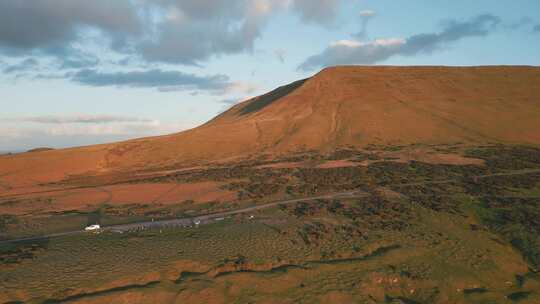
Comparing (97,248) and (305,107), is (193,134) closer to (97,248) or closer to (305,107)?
(305,107)

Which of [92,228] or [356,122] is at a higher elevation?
[356,122]

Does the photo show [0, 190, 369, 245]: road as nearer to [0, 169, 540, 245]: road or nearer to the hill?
[0, 169, 540, 245]: road

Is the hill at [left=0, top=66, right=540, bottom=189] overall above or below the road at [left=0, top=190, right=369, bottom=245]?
above

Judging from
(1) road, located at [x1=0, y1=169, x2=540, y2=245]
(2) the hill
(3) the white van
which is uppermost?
(2) the hill

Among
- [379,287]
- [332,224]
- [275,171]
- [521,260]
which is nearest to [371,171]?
[275,171]

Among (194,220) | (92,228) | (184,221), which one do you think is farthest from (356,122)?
(92,228)

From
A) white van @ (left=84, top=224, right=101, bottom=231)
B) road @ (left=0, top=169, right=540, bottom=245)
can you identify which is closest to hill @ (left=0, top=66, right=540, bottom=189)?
road @ (left=0, top=169, right=540, bottom=245)

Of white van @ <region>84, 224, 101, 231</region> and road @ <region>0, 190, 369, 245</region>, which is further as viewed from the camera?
white van @ <region>84, 224, 101, 231</region>

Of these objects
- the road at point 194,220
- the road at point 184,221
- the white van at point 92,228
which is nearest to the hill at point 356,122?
the road at point 194,220

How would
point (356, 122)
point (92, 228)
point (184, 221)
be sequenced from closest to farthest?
1. point (92, 228)
2. point (184, 221)
3. point (356, 122)

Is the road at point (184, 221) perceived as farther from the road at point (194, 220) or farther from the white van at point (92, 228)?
the white van at point (92, 228)

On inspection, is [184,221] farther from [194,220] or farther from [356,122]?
[356,122]
